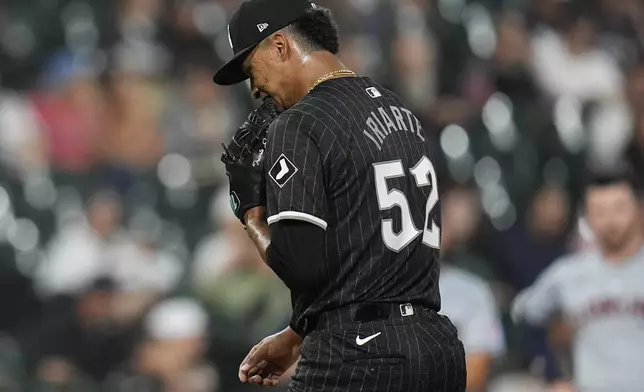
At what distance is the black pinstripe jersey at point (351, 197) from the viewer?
9.25 ft

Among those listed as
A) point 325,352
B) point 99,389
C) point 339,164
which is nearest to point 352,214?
point 339,164

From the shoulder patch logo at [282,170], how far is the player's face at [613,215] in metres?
3.05

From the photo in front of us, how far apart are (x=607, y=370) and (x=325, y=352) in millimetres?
2925

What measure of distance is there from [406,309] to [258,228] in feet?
1.55

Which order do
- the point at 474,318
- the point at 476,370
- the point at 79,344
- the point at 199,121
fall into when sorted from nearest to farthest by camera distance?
1. the point at 476,370
2. the point at 474,318
3. the point at 79,344
4. the point at 199,121

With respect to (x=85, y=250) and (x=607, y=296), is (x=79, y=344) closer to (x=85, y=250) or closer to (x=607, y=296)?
(x=85, y=250)

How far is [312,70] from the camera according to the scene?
3.04 metres

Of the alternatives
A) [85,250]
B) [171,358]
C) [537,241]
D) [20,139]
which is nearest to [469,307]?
[537,241]

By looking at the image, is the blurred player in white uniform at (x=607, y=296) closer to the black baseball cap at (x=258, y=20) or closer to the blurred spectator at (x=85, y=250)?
the black baseball cap at (x=258, y=20)

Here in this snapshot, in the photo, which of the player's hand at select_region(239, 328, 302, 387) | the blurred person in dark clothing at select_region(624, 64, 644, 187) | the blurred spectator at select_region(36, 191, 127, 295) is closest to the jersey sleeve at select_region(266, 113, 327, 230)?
the player's hand at select_region(239, 328, 302, 387)

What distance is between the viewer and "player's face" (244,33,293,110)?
3.03m

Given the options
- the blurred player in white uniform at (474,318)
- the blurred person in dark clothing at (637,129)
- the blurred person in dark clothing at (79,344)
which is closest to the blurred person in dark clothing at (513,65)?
the blurred person in dark clothing at (637,129)

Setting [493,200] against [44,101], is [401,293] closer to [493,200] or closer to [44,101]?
[493,200]

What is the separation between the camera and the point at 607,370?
5402 millimetres
